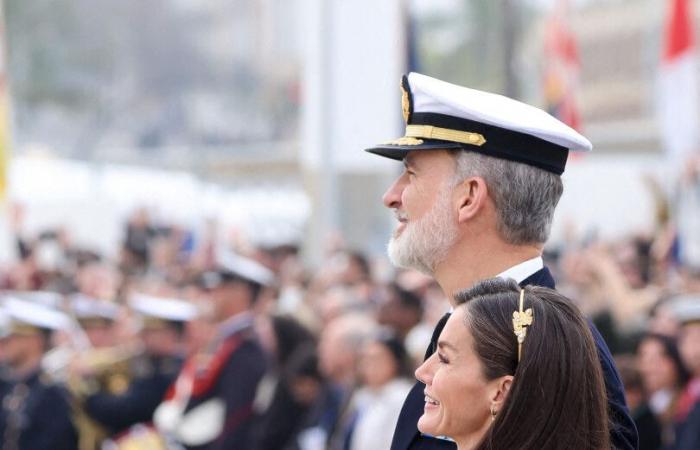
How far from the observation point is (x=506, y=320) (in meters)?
2.50

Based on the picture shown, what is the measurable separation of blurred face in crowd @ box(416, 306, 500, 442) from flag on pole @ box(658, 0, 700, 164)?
682 cm

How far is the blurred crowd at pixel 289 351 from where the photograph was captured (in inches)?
241

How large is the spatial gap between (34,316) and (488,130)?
5971 millimetres

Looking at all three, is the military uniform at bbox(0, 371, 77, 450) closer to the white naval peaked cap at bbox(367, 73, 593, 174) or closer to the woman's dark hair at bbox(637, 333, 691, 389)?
the woman's dark hair at bbox(637, 333, 691, 389)

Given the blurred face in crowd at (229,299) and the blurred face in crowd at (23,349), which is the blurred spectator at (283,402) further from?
the blurred face in crowd at (23,349)

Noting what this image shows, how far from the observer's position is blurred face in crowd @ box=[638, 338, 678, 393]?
6113 mm

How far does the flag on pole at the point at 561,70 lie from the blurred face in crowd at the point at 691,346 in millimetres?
5119

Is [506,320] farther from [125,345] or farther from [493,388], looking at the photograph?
[125,345]

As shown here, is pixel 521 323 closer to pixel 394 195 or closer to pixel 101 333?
pixel 394 195

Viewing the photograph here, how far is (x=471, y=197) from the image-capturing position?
9.77 ft

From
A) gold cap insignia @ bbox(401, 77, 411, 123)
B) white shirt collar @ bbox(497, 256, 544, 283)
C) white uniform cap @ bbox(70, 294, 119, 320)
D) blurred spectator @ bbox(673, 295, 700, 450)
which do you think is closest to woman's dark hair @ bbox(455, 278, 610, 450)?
white shirt collar @ bbox(497, 256, 544, 283)

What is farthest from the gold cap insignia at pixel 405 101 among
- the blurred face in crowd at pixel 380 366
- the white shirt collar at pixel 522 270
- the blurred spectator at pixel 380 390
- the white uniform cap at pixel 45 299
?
the white uniform cap at pixel 45 299

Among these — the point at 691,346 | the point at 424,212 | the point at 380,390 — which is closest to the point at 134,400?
the point at 380,390

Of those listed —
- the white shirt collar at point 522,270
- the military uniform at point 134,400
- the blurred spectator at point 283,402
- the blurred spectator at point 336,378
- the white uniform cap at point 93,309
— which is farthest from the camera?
the white uniform cap at point 93,309
